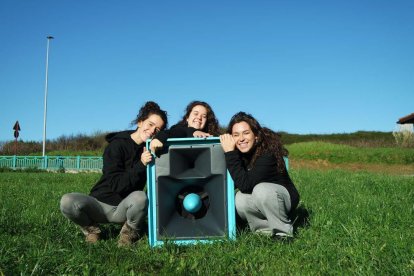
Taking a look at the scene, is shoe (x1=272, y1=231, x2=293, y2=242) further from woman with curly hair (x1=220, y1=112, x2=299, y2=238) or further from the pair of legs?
the pair of legs

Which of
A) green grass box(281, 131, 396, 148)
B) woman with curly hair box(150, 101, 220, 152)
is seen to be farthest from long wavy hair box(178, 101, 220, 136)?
green grass box(281, 131, 396, 148)

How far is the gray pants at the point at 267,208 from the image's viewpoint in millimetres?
3293

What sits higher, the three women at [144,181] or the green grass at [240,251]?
the three women at [144,181]

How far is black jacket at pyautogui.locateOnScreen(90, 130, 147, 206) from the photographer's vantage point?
3.49 metres

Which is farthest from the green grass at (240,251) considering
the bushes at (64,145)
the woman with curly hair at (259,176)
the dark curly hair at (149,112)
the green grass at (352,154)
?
the bushes at (64,145)

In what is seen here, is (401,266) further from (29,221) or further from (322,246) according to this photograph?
(29,221)

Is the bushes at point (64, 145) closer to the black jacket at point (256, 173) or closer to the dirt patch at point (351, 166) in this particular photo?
the dirt patch at point (351, 166)

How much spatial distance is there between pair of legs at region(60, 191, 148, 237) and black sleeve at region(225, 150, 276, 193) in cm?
80

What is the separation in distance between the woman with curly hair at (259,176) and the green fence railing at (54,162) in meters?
21.3

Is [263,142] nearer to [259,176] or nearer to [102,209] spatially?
[259,176]

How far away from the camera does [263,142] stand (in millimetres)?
3578

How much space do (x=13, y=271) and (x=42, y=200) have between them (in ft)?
12.8

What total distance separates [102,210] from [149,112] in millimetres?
997

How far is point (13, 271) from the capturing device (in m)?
2.20
